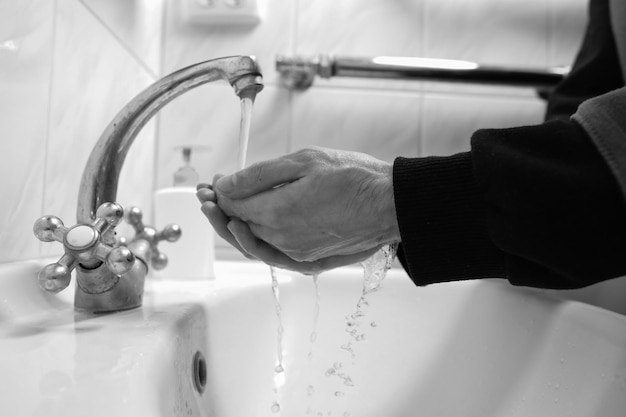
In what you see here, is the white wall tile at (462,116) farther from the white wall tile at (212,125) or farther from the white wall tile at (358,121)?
the white wall tile at (212,125)

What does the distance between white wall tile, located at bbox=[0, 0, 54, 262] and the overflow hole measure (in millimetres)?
196

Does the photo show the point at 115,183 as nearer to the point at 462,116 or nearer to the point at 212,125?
the point at 212,125

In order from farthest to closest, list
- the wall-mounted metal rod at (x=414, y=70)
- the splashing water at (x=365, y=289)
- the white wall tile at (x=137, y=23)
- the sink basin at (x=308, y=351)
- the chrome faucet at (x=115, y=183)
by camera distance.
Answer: the wall-mounted metal rod at (x=414, y=70) → the white wall tile at (x=137, y=23) → the splashing water at (x=365, y=289) → the chrome faucet at (x=115, y=183) → the sink basin at (x=308, y=351)

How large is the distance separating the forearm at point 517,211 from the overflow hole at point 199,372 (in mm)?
207

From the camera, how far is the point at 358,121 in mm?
971

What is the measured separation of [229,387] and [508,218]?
34 centimetres

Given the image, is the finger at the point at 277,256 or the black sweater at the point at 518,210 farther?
the finger at the point at 277,256

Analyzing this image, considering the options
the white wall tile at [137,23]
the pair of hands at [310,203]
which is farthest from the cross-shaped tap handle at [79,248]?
the white wall tile at [137,23]

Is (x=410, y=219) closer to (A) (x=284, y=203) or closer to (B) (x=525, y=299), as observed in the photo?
(A) (x=284, y=203)

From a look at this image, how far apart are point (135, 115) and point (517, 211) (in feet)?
1.11

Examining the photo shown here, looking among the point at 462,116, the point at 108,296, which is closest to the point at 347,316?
the point at 108,296

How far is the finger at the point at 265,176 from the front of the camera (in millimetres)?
449

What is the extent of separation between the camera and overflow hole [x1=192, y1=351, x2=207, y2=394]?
0.47m

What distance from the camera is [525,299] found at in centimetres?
59
